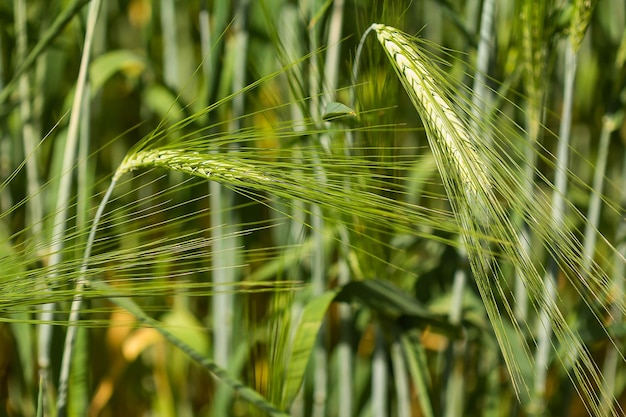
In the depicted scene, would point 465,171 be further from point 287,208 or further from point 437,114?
point 287,208

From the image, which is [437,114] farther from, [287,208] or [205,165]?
[287,208]

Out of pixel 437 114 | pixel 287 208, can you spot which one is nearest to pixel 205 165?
pixel 437 114

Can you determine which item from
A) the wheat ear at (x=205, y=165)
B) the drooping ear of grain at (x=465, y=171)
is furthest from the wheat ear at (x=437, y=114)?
the wheat ear at (x=205, y=165)

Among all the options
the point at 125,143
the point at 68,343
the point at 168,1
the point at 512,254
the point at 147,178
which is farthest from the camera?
the point at 125,143

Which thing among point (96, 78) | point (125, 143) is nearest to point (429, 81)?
point (96, 78)

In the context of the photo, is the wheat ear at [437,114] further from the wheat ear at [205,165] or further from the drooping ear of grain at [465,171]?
the wheat ear at [205,165]

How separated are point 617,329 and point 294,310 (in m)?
0.43

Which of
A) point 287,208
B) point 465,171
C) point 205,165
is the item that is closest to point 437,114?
point 465,171

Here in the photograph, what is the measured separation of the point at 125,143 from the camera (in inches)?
64.5

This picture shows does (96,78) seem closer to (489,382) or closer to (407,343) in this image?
(407,343)

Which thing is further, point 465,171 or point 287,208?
point 287,208

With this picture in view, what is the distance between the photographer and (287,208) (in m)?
1.24

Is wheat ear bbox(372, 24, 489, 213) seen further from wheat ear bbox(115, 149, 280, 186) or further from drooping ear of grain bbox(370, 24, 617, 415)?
wheat ear bbox(115, 149, 280, 186)

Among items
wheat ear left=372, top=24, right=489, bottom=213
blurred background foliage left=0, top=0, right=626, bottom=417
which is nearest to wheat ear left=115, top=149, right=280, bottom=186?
blurred background foliage left=0, top=0, right=626, bottom=417
